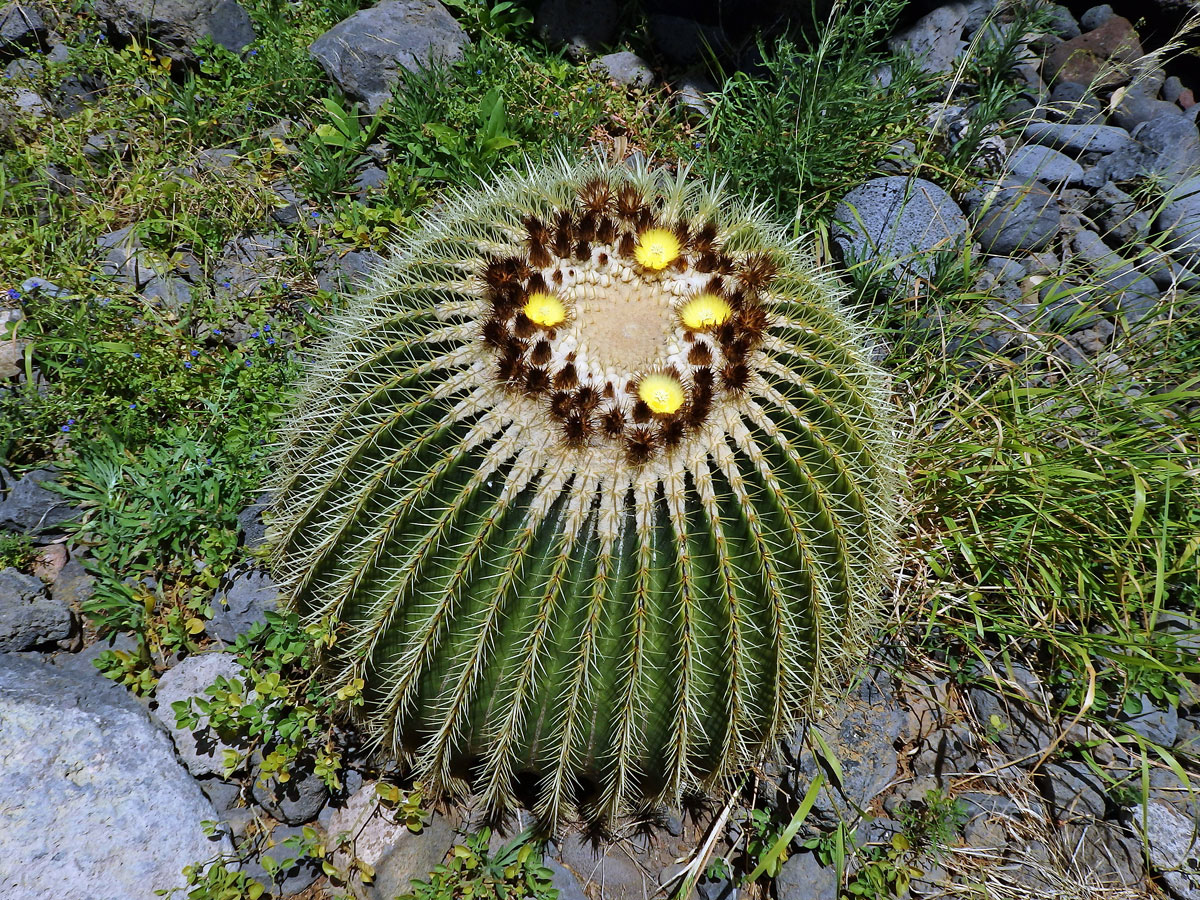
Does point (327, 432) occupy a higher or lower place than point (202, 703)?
higher

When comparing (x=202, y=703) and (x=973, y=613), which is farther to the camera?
(x=973, y=613)

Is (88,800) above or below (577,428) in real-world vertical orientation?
below

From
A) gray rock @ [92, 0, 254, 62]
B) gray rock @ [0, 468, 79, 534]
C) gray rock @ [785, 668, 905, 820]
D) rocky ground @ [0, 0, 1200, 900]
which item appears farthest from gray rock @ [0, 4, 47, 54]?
gray rock @ [785, 668, 905, 820]

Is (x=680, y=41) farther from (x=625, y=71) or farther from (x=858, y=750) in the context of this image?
(x=858, y=750)

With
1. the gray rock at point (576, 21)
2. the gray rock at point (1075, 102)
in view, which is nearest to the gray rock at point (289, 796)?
the gray rock at point (576, 21)

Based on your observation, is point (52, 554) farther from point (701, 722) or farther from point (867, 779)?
point (867, 779)

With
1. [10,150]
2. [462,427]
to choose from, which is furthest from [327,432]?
[10,150]

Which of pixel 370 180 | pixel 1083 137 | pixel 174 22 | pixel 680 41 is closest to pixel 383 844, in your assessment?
pixel 370 180
